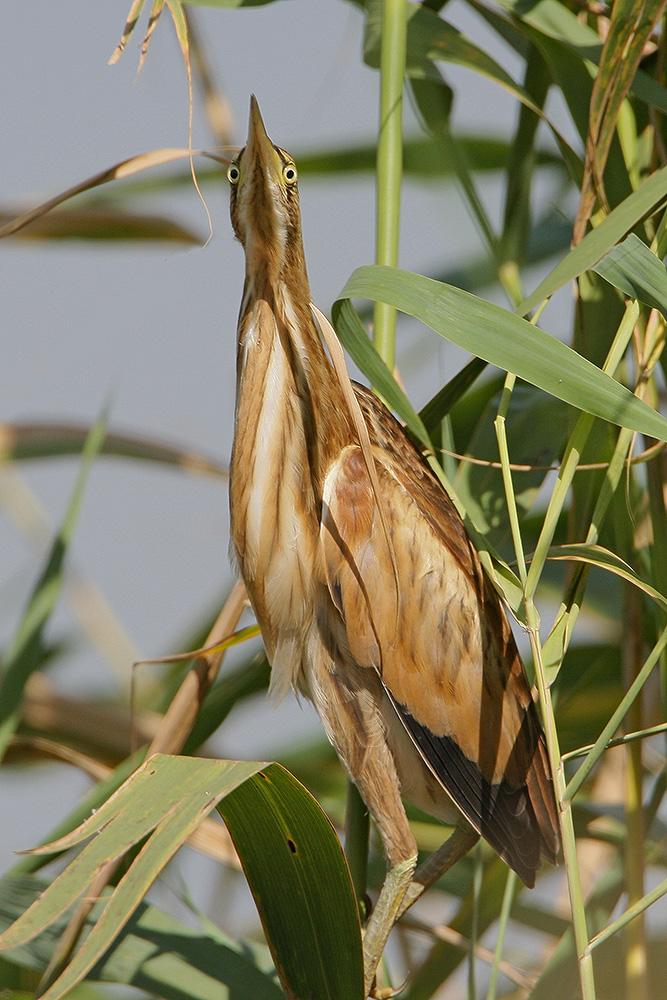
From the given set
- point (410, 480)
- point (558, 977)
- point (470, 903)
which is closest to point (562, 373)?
point (410, 480)

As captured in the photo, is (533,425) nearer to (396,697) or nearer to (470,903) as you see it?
(396,697)

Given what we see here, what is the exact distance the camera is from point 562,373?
0.76 m

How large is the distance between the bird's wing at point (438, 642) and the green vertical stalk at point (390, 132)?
0.23 metres

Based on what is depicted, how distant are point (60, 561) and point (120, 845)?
701mm

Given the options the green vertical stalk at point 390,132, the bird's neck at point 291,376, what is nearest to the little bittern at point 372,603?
the bird's neck at point 291,376

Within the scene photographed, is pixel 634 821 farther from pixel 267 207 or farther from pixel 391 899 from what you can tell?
pixel 267 207

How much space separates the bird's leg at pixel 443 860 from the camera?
120 centimetres

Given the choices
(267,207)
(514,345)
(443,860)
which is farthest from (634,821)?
(267,207)

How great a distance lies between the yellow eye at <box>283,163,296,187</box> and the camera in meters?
1.01

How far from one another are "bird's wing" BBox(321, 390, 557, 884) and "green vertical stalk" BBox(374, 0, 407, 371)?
23cm

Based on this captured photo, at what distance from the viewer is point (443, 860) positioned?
124 cm

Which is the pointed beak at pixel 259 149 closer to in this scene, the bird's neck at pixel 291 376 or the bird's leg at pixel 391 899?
the bird's neck at pixel 291 376

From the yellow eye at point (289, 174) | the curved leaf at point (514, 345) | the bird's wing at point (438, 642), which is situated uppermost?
the yellow eye at point (289, 174)

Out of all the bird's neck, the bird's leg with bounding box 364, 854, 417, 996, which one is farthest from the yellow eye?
the bird's leg with bounding box 364, 854, 417, 996
